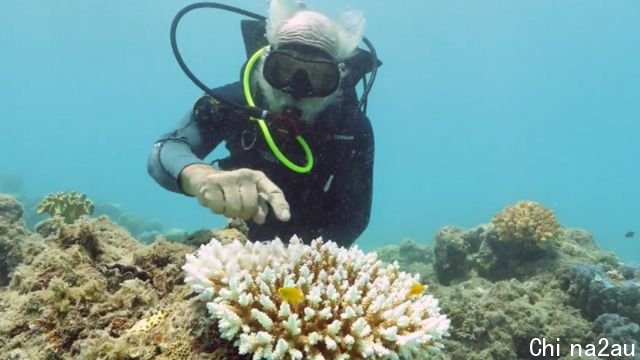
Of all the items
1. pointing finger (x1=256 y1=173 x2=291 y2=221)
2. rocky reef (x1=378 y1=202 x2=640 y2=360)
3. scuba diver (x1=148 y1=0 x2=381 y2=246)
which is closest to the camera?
pointing finger (x1=256 y1=173 x2=291 y2=221)

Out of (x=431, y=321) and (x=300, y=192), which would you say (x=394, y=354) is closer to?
(x=431, y=321)

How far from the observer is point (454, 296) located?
5801mm

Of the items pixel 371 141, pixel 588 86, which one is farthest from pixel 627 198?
pixel 371 141

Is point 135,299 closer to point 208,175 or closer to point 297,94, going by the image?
point 208,175

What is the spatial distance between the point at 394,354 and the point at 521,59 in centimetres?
16247

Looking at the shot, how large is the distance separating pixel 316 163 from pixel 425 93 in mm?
160871

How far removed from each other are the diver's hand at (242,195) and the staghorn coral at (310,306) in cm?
24

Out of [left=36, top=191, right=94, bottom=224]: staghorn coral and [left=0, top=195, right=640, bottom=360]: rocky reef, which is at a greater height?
[left=36, top=191, right=94, bottom=224]: staghorn coral

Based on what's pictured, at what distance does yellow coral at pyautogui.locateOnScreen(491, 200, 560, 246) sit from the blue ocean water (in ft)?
275

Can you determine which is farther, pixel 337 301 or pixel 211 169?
pixel 211 169

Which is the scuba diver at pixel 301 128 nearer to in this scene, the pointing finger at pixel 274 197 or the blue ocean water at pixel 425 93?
the pointing finger at pixel 274 197

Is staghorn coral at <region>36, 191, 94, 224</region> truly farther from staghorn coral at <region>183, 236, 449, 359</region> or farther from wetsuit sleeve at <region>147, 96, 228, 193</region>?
staghorn coral at <region>183, 236, 449, 359</region>

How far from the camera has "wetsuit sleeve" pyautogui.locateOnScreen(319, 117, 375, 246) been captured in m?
4.01

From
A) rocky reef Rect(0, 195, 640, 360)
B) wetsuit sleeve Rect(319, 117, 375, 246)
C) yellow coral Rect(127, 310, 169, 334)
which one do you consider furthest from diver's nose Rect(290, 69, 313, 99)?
yellow coral Rect(127, 310, 169, 334)
